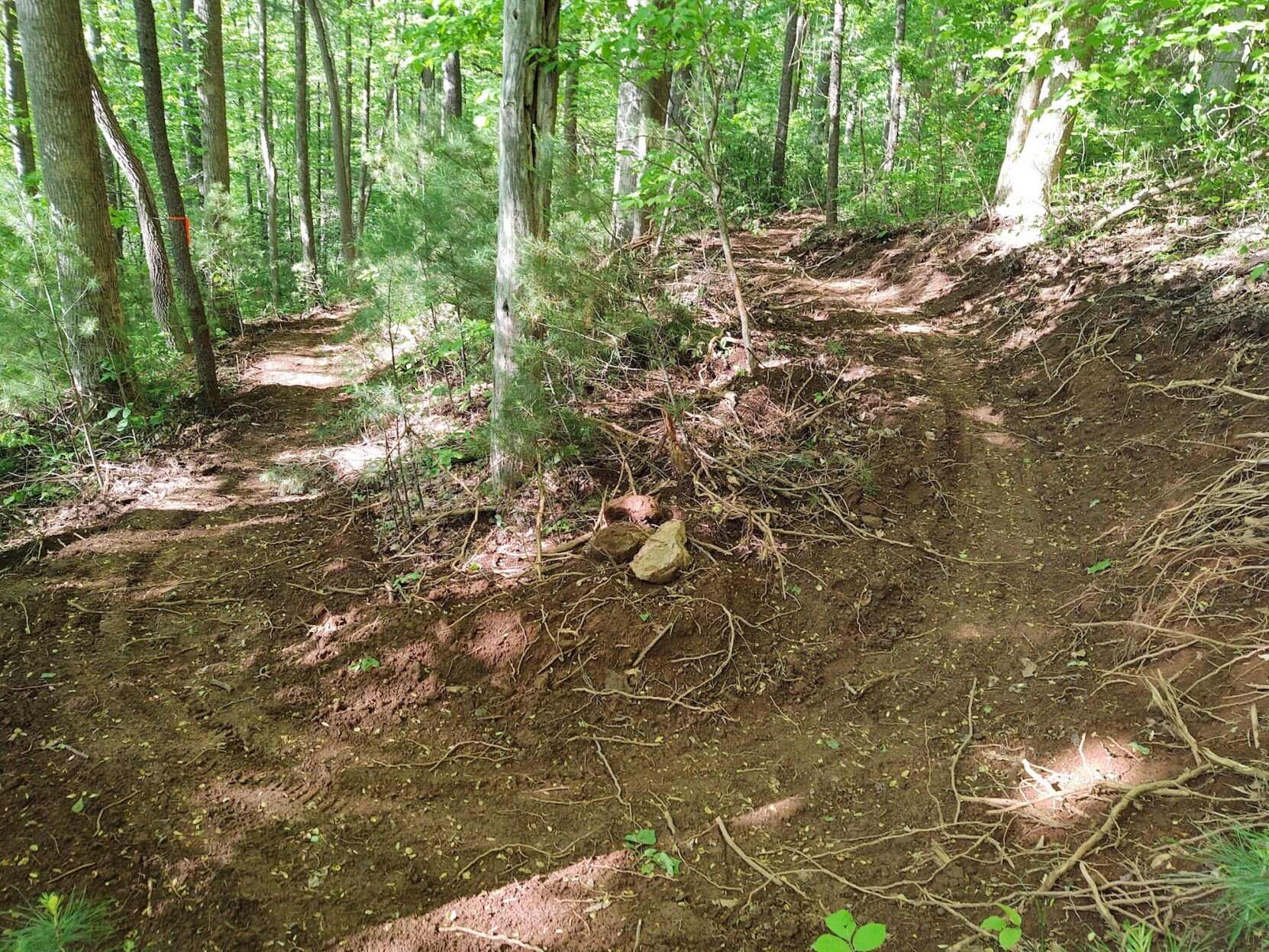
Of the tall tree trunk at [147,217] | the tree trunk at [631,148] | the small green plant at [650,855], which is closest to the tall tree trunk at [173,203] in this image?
the tall tree trunk at [147,217]

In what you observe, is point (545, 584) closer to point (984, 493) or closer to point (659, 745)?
point (659, 745)

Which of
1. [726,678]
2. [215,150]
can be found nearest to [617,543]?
[726,678]

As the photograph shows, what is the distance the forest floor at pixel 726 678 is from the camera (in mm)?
2670

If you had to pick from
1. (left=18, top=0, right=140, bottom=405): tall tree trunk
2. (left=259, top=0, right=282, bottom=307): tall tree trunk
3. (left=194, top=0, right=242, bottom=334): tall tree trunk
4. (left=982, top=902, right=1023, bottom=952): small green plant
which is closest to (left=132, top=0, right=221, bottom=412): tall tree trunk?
(left=18, top=0, right=140, bottom=405): tall tree trunk

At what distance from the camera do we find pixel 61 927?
2.03 metres

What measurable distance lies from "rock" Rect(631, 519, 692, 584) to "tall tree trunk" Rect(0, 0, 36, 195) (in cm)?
1148

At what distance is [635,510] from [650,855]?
2314mm

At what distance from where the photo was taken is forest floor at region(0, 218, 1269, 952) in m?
2.67

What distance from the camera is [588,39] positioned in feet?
20.7

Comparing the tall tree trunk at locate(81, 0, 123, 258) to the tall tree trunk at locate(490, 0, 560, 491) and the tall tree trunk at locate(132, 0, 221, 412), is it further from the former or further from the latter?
the tall tree trunk at locate(490, 0, 560, 491)

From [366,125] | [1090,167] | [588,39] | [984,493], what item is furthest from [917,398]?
[366,125]

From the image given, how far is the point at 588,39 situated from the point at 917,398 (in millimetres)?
4455

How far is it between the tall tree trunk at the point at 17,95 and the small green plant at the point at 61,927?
1167cm

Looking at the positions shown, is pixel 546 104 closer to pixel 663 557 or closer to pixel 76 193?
pixel 663 557
